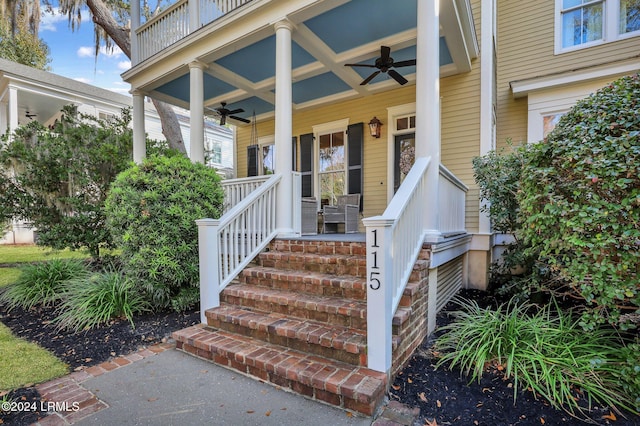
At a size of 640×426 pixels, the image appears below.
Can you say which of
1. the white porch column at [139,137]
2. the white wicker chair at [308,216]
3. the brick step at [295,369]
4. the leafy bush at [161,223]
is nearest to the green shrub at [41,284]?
the leafy bush at [161,223]

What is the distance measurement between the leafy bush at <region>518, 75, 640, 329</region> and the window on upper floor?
4208 mm

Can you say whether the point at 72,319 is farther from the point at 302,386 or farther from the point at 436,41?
the point at 436,41

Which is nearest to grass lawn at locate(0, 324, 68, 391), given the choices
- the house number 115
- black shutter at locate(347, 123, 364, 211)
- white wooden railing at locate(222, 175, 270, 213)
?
white wooden railing at locate(222, 175, 270, 213)

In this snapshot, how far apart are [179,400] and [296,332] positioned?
95 centimetres

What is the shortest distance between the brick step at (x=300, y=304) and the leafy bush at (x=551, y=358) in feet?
2.61

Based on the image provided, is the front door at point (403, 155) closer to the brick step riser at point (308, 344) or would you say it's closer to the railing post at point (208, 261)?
the railing post at point (208, 261)

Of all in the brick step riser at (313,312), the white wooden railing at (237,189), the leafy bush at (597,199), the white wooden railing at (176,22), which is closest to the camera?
the leafy bush at (597,199)

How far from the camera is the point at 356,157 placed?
6648 millimetres

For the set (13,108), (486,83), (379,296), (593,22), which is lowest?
(379,296)

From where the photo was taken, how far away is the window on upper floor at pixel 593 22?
17.4 feet

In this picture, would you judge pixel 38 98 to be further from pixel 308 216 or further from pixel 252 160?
pixel 308 216

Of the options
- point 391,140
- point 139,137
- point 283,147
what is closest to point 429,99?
point 283,147

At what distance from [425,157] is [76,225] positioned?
540cm

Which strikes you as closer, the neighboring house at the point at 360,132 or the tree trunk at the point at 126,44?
the neighboring house at the point at 360,132
